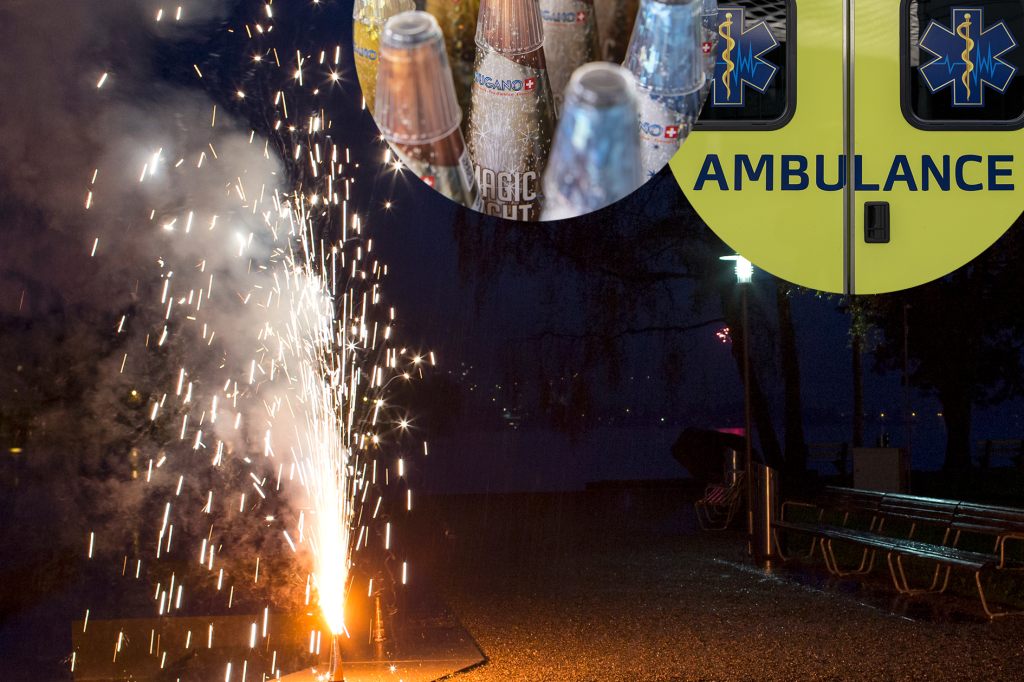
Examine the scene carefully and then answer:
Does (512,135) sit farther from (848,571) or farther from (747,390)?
(747,390)

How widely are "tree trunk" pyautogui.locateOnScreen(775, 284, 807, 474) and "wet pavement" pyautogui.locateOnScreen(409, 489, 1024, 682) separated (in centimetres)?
478

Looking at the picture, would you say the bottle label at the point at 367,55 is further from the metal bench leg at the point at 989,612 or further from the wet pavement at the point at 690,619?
the metal bench leg at the point at 989,612

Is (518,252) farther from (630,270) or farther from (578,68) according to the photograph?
(578,68)

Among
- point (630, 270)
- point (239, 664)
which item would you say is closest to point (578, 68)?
point (239, 664)

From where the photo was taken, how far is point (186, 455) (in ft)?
32.1

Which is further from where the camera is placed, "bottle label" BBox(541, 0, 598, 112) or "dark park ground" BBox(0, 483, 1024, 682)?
"dark park ground" BBox(0, 483, 1024, 682)

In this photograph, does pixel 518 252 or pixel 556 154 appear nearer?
pixel 556 154

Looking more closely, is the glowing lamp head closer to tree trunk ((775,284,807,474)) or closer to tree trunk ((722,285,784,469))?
tree trunk ((722,285,784,469))

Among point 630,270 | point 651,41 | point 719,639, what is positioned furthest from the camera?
point 630,270

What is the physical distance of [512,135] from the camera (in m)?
3.96

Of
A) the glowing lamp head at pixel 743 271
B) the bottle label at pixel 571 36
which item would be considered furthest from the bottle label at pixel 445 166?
the glowing lamp head at pixel 743 271

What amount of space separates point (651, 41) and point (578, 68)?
270 millimetres

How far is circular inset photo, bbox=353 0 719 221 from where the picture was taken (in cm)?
346

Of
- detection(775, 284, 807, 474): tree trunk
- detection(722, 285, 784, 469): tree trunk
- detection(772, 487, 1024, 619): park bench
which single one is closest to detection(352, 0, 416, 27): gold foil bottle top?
detection(772, 487, 1024, 619): park bench
